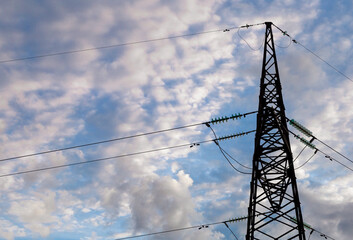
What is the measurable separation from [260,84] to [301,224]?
10.0 metres

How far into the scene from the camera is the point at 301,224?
68.0 feet

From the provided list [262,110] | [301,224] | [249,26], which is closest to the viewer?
[301,224]

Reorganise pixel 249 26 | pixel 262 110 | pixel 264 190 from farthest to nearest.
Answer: pixel 249 26
pixel 262 110
pixel 264 190

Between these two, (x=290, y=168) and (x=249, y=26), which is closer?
(x=290, y=168)

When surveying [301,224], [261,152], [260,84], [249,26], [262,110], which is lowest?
[301,224]

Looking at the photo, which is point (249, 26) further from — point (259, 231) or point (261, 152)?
point (259, 231)

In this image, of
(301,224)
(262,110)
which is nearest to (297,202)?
(301,224)

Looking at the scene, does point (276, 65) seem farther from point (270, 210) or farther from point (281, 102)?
point (270, 210)

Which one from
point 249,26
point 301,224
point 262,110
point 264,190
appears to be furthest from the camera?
point 249,26

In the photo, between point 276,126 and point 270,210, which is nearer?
point 270,210

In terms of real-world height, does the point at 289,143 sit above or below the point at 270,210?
above

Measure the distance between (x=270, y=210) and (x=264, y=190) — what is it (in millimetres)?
1269

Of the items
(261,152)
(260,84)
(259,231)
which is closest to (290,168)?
(261,152)

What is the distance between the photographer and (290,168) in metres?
22.0
